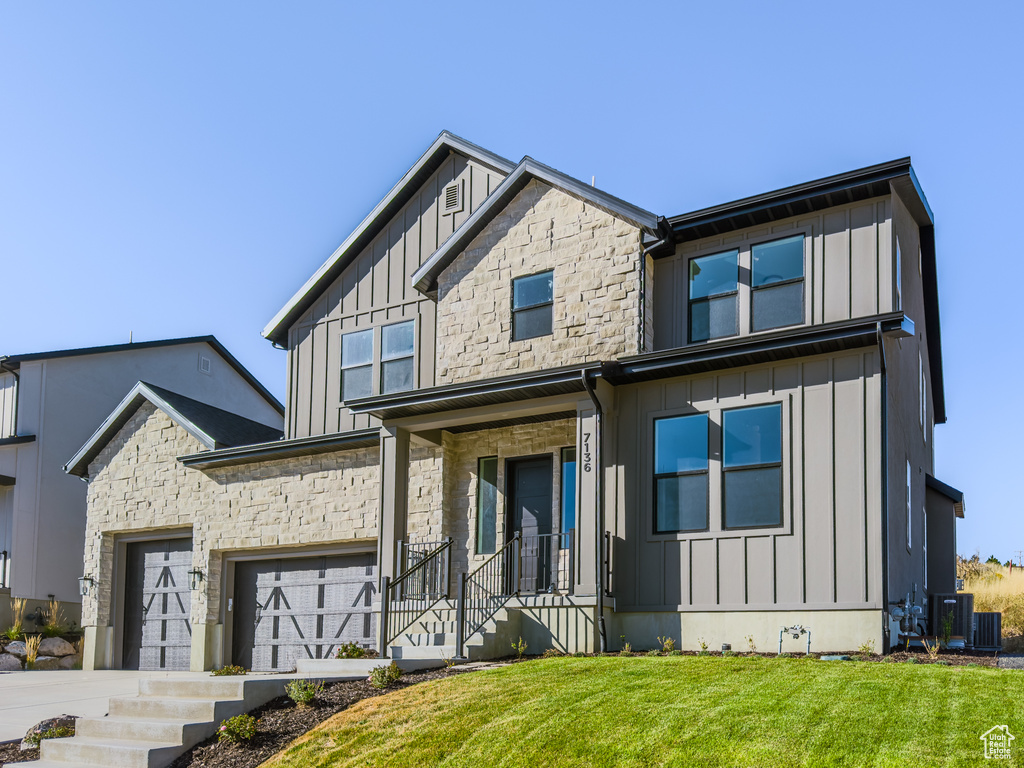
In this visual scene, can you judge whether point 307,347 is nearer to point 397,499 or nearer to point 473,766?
point 397,499

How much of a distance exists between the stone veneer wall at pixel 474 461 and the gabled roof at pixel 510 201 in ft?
8.71

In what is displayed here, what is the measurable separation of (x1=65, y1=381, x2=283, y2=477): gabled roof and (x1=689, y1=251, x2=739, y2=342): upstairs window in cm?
906

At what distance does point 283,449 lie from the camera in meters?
17.8

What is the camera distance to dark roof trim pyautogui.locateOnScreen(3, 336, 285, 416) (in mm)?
23812

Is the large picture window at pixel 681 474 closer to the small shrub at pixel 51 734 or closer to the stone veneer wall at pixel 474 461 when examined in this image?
the stone veneer wall at pixel 474 461

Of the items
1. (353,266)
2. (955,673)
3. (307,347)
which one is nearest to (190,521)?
(307,347)

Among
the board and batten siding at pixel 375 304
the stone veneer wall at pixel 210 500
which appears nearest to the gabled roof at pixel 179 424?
the stone veneer wall at pixel 210 500

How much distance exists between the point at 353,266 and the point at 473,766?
1270 cm

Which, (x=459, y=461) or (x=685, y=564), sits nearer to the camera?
(x=685, y=564)

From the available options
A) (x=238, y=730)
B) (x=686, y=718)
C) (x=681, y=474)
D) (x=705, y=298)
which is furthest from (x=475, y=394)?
(x=686, y=718)

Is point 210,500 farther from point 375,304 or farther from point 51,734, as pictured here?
point 51,734

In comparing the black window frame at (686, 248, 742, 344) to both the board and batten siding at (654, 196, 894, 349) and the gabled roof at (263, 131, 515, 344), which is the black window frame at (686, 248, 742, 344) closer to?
the board and batten siding at (654, 196, 894, 349)

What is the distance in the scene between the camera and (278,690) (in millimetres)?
10234

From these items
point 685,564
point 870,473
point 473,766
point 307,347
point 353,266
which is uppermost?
point 353,266
